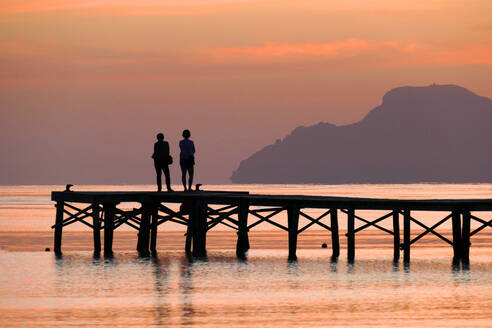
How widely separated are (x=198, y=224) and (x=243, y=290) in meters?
12.6

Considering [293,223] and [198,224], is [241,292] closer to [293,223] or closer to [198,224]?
[293,223]

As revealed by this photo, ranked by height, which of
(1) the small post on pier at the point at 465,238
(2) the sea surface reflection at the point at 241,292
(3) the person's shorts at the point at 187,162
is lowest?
(2) the sea surface reflection at the point at 241,292

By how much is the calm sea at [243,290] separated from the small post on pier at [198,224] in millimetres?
919

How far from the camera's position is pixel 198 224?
4547 centimetres

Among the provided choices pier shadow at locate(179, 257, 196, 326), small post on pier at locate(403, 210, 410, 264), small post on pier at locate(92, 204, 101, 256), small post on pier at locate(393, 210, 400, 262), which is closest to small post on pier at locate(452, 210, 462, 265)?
small post on pier at locate(403, 210, 410, 264)

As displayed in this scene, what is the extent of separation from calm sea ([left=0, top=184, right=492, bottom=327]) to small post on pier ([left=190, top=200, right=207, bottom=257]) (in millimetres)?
919

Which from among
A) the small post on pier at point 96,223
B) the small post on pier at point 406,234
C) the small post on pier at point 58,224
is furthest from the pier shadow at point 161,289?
the small post on pier at point 406,234

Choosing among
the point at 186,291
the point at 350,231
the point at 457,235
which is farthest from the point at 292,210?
the point at 186,291

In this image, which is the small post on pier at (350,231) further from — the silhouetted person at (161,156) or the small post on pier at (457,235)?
the silhouetted person at (161,156)

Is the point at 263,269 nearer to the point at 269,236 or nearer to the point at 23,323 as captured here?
the point at 23,323

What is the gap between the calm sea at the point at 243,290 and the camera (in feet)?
88.8

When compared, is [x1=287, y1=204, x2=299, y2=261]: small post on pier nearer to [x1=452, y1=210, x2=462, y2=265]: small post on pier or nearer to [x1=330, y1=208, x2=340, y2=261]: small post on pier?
[x1=330, y1=208, x2=340, y2=261]: small post on pier

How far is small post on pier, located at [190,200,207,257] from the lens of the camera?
45.0 m

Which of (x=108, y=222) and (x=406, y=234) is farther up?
(x=108, y=222)
